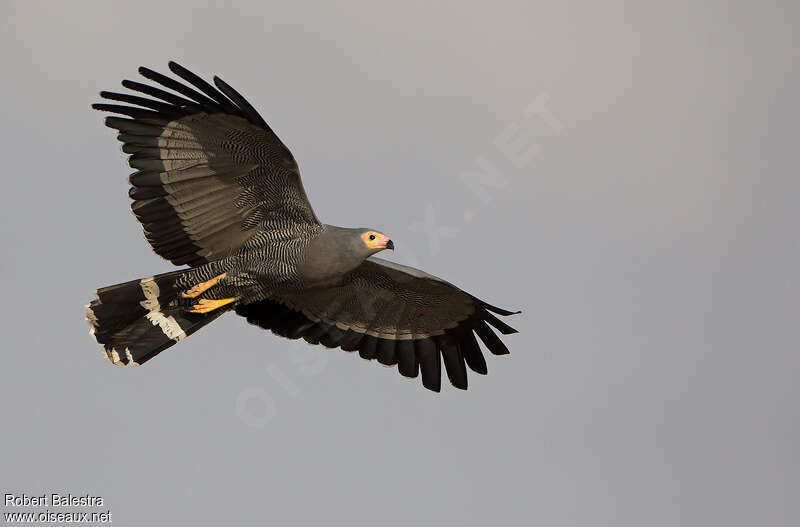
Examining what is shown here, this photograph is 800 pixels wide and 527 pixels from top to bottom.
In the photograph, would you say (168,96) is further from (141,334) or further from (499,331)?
(499,331)

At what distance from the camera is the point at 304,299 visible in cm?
1658

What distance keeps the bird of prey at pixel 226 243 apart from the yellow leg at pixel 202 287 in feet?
0.05

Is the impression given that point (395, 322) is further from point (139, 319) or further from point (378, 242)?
point (139, 319)

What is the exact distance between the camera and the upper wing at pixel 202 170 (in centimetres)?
1435

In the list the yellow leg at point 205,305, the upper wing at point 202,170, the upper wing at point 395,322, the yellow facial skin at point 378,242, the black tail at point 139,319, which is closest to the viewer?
the upper wing at point 202,170

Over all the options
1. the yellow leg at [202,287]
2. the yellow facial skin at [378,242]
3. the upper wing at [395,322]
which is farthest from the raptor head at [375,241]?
the yellow leg at [202,287]

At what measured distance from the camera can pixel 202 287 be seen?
15.3 metres

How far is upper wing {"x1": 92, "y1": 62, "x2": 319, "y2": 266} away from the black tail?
44 cm

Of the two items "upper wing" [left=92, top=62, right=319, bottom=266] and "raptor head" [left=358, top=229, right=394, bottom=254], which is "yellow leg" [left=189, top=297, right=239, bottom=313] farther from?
"raptor head" [left=358, top=229, right=394, bottom=254]

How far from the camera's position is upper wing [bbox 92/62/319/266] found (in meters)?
14.4

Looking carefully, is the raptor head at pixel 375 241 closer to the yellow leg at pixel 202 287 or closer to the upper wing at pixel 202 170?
the upper wing at pixel 202 170

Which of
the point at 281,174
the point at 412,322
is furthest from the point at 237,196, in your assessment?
the point at 412,322

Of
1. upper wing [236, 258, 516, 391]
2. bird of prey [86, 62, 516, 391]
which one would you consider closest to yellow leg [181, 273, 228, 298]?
bird of prey [86, 62, 516, 391]

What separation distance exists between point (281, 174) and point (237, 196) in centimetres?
69
